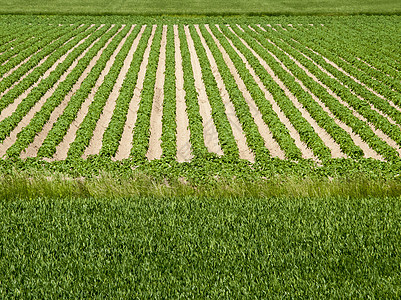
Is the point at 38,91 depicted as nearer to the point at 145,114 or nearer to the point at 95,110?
the point at 95,110

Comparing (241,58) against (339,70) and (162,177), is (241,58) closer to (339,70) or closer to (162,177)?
(339,70)

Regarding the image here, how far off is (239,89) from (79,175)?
35.9 ft

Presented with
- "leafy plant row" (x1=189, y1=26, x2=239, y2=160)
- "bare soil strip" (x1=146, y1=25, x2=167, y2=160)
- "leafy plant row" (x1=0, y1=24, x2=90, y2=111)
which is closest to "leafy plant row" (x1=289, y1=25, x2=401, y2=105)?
"leafy plant row" (x1=189, y1=26, x2=239, y2=160)

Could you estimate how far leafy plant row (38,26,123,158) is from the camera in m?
12.6

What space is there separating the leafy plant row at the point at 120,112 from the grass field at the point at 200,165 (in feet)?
0.29

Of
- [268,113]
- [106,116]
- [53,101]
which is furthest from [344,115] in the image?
[53,101]

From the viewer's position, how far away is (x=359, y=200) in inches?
306

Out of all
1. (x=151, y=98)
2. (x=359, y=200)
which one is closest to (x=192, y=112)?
(x=151, y=98)

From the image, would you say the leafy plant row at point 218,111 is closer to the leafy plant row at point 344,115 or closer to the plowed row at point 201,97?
the plowed row at point 201,97

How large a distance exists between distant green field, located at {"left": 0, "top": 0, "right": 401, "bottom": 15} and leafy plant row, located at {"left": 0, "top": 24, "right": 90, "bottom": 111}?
1619cm

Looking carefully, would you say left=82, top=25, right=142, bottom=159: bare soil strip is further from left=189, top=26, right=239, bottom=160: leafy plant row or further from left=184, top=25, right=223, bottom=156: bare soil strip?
left=189, top=26, right=239, bottom=160: leafy plant row

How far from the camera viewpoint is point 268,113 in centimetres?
1548

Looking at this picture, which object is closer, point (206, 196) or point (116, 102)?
point (206, 196)

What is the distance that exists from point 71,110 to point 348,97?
12.0m
